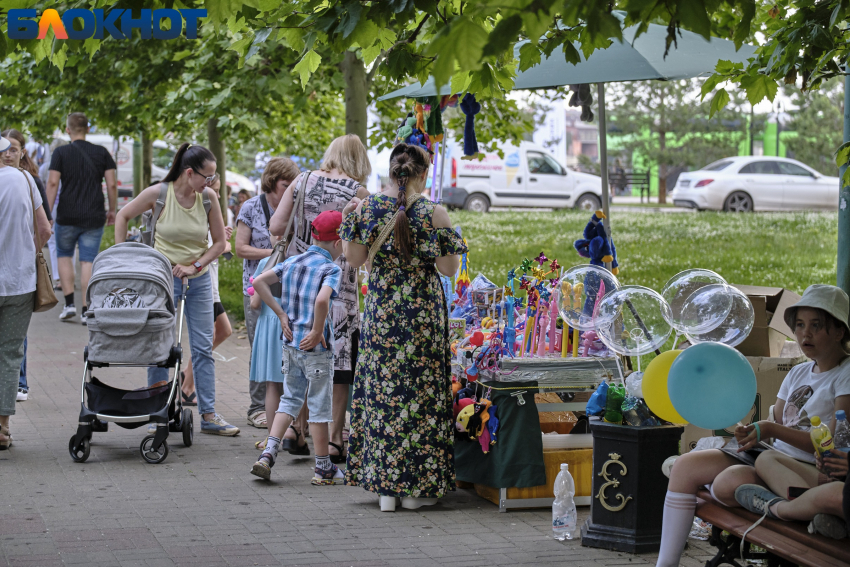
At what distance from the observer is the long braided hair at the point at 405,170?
17.1 feet

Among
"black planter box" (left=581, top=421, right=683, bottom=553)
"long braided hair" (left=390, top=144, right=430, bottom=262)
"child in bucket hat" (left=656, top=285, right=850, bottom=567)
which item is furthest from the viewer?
"long braided hair" (left=390, top=144, right=430, bottom=262)

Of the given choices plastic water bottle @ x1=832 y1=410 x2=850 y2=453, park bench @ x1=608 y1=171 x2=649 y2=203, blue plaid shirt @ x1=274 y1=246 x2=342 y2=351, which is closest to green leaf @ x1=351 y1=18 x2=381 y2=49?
blue plaid shirt @ x1=274 y1=246 x2=342 y2=351

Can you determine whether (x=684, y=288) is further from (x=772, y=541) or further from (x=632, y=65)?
(x=632, y=65)

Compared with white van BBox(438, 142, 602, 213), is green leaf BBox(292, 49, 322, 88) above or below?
below

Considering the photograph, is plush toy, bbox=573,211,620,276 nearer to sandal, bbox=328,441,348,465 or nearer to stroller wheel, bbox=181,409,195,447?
sandal, bbox=328,441,348,465

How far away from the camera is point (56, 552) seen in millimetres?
4543

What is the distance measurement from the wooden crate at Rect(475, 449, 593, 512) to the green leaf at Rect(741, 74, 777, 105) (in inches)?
86.4

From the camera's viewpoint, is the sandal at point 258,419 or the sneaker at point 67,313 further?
the sneaker at point 67,313

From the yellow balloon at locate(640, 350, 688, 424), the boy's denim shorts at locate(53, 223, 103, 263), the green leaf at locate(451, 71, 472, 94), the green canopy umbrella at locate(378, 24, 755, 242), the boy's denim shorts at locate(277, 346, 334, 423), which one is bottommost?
the boy's denim shorts at locate(277, 346, 334, 423)

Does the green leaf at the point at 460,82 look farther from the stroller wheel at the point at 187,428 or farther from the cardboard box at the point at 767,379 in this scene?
the stroller wheel at the point at 187,428

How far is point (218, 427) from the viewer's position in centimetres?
708

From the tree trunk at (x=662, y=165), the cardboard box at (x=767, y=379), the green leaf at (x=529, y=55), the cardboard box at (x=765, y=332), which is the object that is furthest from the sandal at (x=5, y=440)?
the tree trunk at (x=662, y=165)

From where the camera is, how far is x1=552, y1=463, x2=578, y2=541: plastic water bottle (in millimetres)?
4969

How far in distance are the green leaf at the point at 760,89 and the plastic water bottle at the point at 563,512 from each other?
2.20 m
